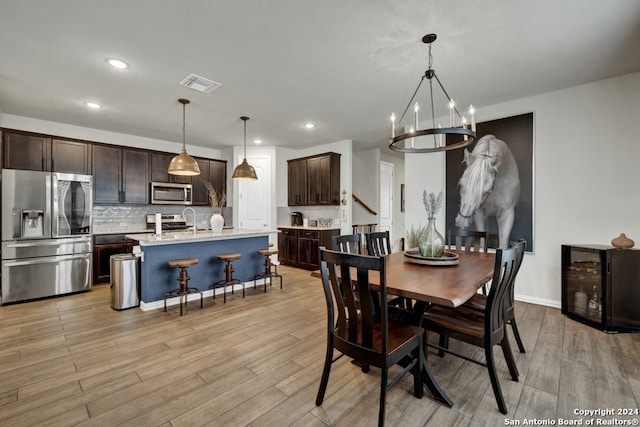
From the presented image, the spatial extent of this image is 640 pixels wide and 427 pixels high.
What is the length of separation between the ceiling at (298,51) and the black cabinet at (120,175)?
3.39ft

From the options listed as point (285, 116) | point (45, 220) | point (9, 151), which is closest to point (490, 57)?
point (285, 116)

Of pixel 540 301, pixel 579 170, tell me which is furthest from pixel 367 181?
pixel 540 301

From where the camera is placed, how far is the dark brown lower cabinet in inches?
228

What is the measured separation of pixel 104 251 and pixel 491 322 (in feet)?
18.3

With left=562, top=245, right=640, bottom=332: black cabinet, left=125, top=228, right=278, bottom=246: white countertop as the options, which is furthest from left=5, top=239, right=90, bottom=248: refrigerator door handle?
left=562, top=245, right=640, bottom=332: black cabinet

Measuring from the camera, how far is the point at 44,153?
→ 4.50 metres

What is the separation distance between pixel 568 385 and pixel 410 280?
1382 mm

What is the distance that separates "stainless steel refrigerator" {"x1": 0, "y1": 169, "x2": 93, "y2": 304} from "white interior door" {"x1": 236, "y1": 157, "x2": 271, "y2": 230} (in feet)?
9.16

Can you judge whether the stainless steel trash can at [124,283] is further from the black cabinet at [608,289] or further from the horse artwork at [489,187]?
the black cabinet at [608,289]

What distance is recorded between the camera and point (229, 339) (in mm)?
2742

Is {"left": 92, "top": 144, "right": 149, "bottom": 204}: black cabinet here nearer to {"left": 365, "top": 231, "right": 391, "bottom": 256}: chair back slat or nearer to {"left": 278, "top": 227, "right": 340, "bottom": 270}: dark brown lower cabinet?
{"left": 278, "top": 227, "right": 340, "bottom": 270}: dark brown lower cabinet

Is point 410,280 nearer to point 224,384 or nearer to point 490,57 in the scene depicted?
point 224,384

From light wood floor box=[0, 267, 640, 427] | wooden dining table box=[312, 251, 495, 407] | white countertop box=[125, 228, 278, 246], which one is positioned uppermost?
white countertop box=[125, 228, 278, 246]

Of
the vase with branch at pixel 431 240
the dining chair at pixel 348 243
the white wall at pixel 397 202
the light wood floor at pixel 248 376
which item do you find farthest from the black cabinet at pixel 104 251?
the white wall at pixel 397 202
